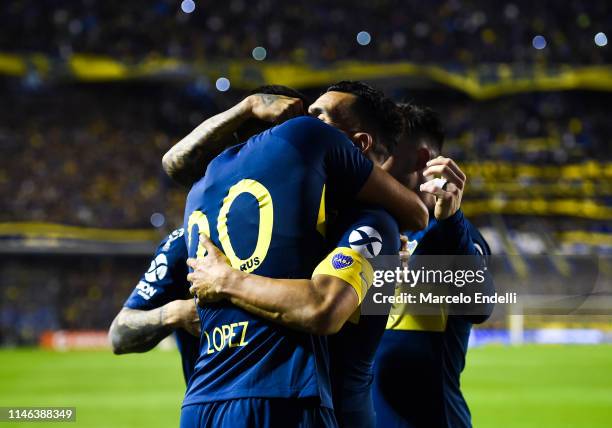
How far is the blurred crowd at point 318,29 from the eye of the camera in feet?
117

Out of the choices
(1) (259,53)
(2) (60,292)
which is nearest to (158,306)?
(2) (60,292)

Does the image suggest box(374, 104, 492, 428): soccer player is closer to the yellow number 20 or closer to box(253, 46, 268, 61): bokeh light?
the yellow number 20

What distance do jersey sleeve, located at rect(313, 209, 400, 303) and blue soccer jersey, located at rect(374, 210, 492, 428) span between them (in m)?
0.89

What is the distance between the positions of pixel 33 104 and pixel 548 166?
21.6 m

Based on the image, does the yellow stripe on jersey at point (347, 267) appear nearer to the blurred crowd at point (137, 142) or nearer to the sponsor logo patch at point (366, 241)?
the sponsor logo patch at point (366, 241)

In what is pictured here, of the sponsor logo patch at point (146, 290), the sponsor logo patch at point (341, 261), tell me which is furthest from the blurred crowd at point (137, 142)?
the sponsor logo patch at point (341, 261)

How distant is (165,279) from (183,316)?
28cm

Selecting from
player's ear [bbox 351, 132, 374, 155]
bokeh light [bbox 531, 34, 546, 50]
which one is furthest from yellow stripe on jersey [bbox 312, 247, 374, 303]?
bokeh light [bbox 531, 34, 546, 50]

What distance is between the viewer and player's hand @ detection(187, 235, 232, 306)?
98.3 inches

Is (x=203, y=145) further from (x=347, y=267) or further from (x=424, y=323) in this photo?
(x=424, y=323)

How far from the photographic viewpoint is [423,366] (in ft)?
11.8

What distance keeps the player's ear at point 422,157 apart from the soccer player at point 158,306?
1.06 m

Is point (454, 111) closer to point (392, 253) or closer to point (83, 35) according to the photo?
point (83, 35)

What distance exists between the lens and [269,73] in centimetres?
3462
